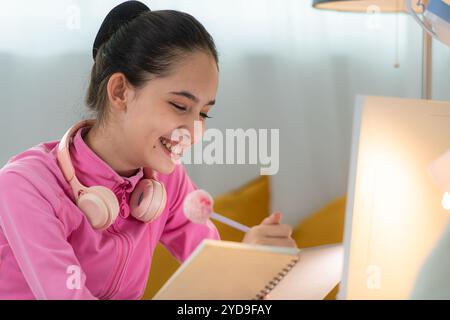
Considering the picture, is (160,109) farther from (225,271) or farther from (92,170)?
(225,271)

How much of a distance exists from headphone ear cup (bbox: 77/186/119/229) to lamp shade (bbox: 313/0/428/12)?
102 cm

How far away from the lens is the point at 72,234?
3.09ft

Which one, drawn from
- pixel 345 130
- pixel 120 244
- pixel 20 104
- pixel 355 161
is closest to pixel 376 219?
pixel 355 161

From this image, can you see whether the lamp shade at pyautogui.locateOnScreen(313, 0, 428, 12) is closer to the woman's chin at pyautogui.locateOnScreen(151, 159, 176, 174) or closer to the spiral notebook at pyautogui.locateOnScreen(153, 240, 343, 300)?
the woman's chin at pyautogui.locateOnScreen(151, 159, 176, 174)

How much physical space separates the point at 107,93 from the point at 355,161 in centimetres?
53

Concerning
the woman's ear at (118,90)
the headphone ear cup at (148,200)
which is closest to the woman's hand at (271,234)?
the headphone ear cup at (148,200)

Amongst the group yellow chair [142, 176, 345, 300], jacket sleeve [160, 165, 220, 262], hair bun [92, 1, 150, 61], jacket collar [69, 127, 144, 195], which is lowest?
yellow chair [142, 176, 345, 300]

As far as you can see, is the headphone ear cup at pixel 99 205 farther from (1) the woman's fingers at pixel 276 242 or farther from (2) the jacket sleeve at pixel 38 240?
(1) the woman's fingers at pixel 276 242

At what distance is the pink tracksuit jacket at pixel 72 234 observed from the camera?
0.78m

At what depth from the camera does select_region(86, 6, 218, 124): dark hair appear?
99 centimetres

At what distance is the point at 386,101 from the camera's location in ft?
2.12

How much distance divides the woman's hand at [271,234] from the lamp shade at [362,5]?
1037 millimetres

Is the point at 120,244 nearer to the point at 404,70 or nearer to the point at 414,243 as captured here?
the point at 414,243

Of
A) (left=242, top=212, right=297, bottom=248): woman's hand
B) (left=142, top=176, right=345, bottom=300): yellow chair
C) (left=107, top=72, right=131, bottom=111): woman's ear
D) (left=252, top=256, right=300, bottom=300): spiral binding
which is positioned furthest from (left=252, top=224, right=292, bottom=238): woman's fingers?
(left=142, top=176, right=345, bottom=300): yellow chair
